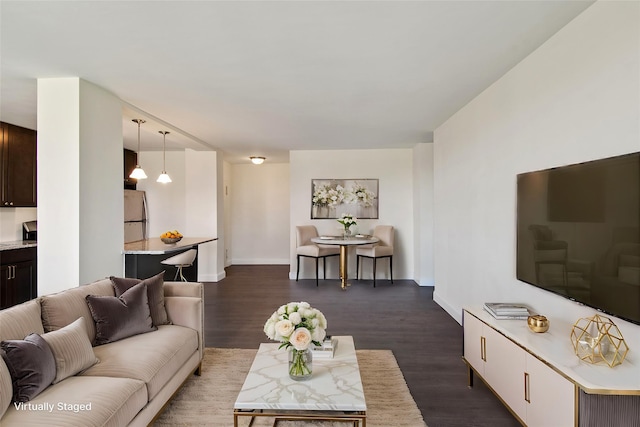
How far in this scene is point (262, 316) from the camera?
4.40 metres

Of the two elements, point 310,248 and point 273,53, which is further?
point 310,248

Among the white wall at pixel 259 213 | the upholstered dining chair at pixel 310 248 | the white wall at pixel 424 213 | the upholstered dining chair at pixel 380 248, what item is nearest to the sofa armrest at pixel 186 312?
the upholstered dining chair at pixel 310 248

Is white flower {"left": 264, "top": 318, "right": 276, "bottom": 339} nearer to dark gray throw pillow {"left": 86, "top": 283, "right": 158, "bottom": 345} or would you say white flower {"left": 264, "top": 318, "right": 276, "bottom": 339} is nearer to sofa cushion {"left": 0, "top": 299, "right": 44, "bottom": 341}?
dark gray throw pillow {"left": 86, "top": 283, "right": 158, "bottom": 345}

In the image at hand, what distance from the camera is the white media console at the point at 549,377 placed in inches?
60.5

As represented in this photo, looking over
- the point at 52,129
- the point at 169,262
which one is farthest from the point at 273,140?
the point at 52,129

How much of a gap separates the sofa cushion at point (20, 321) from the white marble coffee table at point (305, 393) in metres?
1.21

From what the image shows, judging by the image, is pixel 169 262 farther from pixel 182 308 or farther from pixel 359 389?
pixel 359 389

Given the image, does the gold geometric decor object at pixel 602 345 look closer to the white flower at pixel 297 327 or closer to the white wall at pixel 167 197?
the white flower at pixel 297 327

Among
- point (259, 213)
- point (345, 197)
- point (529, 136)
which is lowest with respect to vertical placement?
point (259, 213)

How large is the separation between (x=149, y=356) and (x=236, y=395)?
2.42 ft

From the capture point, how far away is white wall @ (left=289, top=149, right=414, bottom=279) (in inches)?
268

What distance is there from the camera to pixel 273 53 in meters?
2.60

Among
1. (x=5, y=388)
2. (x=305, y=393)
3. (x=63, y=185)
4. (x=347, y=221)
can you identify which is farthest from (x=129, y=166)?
(x=305, y=393)

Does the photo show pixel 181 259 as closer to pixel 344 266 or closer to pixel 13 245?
pixel 13 245
